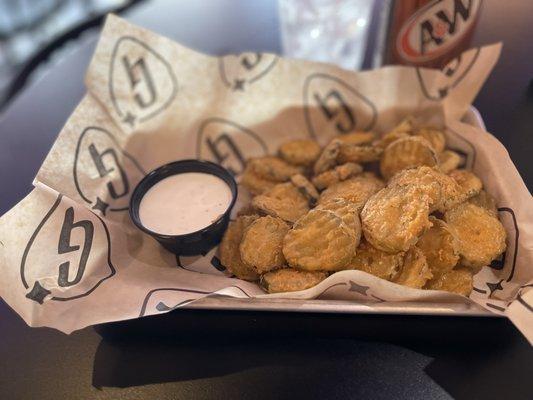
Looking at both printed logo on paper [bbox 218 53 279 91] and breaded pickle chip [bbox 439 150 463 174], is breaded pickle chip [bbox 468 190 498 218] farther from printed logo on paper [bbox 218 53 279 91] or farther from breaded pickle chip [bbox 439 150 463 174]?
printed logo on paper [bbox 218 53 279 91]

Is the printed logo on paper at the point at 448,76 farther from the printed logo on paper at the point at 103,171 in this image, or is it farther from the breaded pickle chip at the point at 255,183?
the printed logo on paper at the point at 103,171

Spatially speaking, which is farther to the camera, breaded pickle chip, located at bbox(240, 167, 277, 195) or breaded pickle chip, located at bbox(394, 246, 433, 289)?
breaded pickle chip, located at bbox(240, 167, 277, 195)

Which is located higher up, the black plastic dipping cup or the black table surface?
the black plastic dipping cup

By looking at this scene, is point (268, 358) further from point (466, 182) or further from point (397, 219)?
point (466, 182)

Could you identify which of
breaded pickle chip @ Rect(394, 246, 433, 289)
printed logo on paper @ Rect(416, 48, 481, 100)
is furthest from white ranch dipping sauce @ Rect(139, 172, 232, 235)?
printed logo on paper @ Rect(416, 48, 481, 100)

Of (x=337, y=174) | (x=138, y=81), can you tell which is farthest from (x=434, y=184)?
(x=138, y=81)

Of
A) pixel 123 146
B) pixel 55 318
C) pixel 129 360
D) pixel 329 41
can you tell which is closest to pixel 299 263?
pixel 129 360
